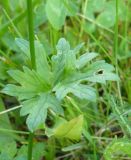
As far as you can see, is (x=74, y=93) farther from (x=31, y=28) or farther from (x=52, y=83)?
(x=31, y=28)

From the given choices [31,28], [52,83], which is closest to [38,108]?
[52,83]

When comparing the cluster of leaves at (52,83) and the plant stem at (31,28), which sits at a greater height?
the plant stem at (31,28)

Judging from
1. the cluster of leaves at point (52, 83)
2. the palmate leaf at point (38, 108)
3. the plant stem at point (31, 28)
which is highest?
the plant stem at point (31, 28)

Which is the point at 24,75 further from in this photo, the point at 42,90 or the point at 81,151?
the point at 81,151

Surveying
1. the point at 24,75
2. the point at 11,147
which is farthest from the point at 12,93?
the point at 11,147

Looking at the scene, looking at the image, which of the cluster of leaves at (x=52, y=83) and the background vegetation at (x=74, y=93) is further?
the background vegetation at (x=74, y=93)

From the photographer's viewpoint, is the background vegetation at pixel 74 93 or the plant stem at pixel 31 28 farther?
the background vegetation at pixel 74 93

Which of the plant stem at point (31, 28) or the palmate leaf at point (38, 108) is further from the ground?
the plant stem at point (31, 28)
